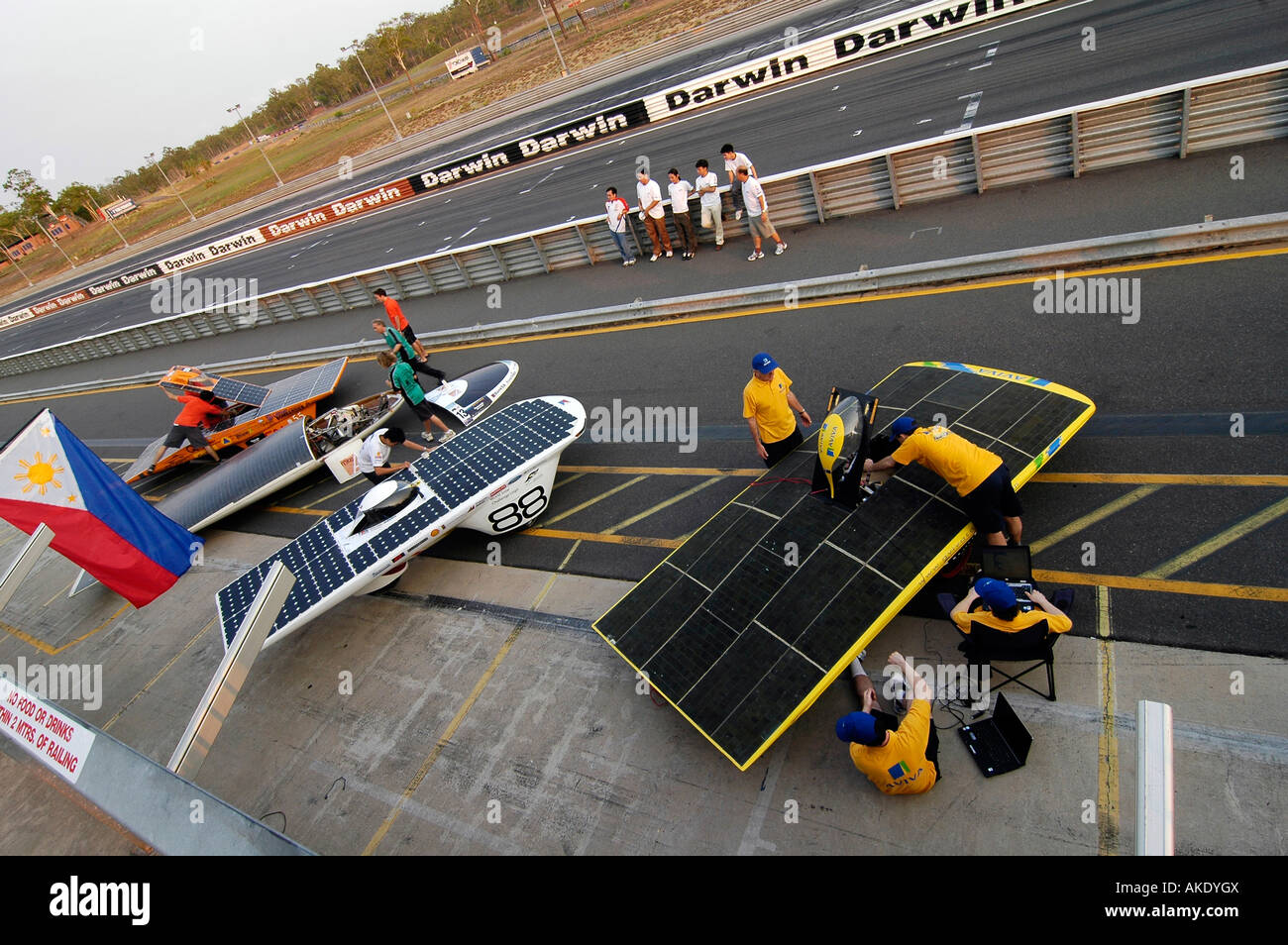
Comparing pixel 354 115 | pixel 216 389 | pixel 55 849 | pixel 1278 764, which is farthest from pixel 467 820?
pixel 354 115

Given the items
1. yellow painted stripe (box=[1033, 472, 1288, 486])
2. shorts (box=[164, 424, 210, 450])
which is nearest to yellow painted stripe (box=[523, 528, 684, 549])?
yellow painted stripe (box=[1033, 472, 1288, 486])

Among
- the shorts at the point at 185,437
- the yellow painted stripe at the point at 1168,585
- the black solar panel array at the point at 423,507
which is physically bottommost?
the yellow painted stripe at the point at 1168,585

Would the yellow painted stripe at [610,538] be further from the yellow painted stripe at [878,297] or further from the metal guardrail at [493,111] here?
the metal guardrail at [493,111]

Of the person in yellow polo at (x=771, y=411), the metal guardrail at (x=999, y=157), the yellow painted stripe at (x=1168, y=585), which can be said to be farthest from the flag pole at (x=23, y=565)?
the metal guardrail at (x=999, y=157)

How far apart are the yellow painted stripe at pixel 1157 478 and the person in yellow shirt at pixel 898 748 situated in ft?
12.4

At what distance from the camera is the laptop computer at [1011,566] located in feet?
18.6

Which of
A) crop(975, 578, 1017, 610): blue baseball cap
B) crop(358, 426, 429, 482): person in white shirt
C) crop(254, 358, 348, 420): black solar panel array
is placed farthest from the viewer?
crop(254, 358, 348, 420): black solar panel array

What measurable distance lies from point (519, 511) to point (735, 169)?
28.9 ft

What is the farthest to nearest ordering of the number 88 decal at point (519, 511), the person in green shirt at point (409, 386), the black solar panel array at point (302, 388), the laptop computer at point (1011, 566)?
the black solar panel array at point (302, 388)
the person in green shirt at point (409, 386)
the number 88 decal at point (519, 511)
the laptop computer at point (1011, 566)

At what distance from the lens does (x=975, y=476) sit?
6117mm

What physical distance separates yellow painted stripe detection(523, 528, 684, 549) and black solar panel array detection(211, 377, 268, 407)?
1013cm

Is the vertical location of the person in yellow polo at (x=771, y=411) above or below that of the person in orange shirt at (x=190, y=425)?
below

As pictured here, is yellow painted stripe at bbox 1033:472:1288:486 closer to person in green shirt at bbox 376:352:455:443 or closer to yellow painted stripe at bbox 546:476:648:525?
yellow painted stripe at bbox 546:476:648:525

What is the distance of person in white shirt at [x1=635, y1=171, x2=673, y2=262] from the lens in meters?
15.4
